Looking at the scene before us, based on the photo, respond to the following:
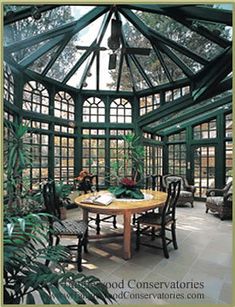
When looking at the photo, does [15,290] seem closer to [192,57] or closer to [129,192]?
[129,192]

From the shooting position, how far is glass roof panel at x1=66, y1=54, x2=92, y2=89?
4.44 m

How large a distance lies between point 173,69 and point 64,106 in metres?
2.64

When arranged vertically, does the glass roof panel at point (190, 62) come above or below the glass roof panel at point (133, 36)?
below

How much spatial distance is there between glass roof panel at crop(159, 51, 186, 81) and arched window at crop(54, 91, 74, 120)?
8.00ft

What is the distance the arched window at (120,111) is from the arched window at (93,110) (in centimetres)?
27

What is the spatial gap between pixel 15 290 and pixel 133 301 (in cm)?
111

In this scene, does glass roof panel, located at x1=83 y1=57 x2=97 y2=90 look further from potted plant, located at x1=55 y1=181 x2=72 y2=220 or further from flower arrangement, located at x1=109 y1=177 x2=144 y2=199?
flower arrangement, located at x1=109 y1=177 x2=144 y2=199

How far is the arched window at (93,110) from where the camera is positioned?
5.31m

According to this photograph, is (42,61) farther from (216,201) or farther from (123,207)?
(216,201)

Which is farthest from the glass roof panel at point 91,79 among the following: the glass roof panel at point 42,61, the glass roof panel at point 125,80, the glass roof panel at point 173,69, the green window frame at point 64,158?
the glass roof panel at point 173,69

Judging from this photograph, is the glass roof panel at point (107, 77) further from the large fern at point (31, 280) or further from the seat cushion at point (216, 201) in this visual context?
the large fern at point (31, 280)

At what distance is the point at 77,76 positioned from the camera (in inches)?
189

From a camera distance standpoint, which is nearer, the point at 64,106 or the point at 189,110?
the point at 64,106

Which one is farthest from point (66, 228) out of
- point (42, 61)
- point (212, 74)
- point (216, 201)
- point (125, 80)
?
point (125, 80)
